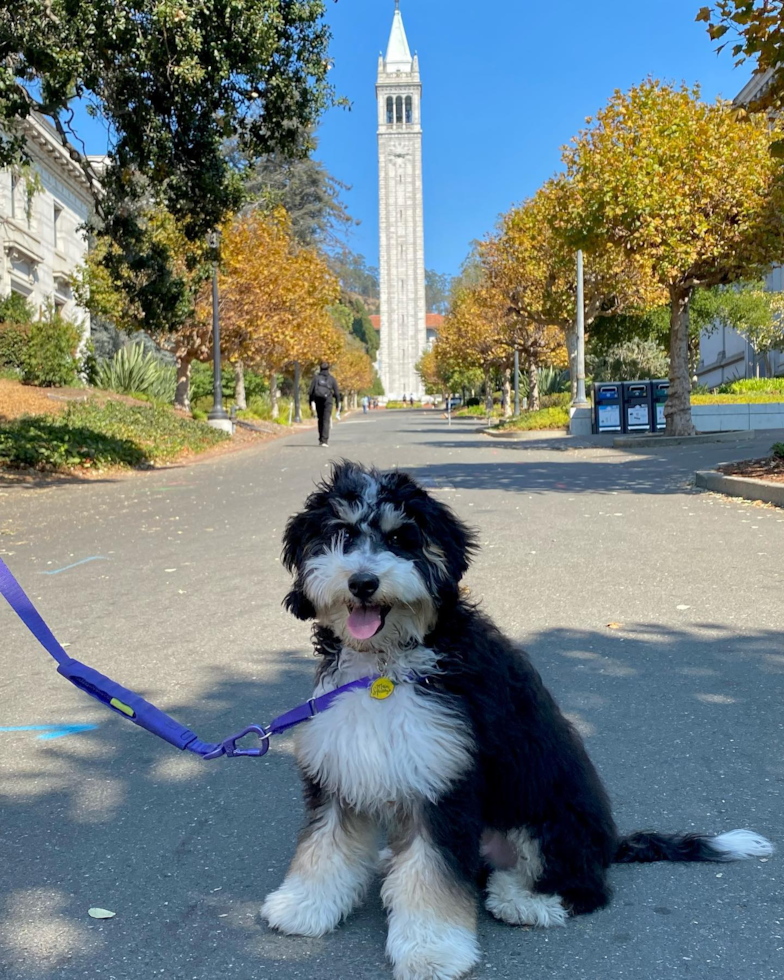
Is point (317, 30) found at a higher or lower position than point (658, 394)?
higher

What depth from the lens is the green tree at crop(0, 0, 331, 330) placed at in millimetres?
13539

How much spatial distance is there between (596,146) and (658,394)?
29.2 ft

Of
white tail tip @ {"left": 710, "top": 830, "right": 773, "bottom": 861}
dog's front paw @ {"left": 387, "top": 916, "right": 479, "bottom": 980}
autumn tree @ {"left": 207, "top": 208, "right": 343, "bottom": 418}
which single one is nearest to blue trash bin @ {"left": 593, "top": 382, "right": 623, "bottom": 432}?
autumn tree @ {"left": 207, "top": 208, "right": 343, "bottom": 418}

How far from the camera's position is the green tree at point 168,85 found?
13539mm

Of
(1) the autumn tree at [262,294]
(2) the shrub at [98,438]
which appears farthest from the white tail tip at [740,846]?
(1) the autumn tree at [262,294]

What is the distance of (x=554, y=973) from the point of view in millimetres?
2643

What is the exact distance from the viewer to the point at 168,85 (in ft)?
49.3

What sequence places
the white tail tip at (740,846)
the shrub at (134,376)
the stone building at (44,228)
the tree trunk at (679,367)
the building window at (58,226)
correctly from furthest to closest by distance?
the building window at (58,226) < the stone building at (44,228) < the shrub at (134,376) < the tree trunk at (679,367) < the white tail tip at (740,846)

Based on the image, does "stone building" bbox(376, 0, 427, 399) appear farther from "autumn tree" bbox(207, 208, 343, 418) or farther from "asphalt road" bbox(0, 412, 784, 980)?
"asphalt road" bbox(0, 412, 784, 980)

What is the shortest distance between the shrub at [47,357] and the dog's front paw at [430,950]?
28497 mm

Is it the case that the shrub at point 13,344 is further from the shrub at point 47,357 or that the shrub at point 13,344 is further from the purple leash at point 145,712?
the purple leash at point 145,712

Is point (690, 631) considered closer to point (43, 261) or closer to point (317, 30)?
point (317, 30)

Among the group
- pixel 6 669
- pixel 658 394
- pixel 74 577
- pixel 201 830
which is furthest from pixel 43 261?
pixel 201 830

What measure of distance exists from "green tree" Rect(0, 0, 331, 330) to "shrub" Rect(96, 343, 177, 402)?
16.5 meters
